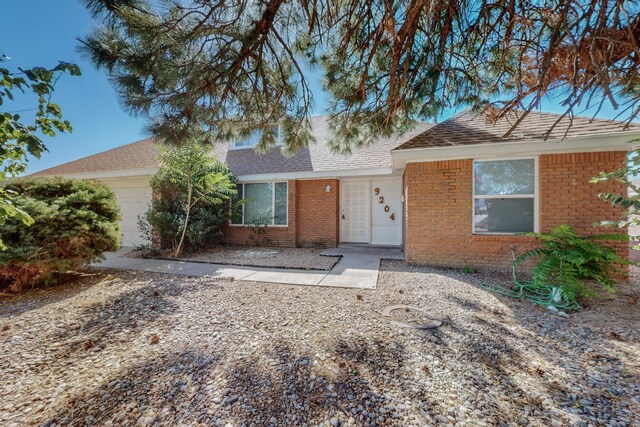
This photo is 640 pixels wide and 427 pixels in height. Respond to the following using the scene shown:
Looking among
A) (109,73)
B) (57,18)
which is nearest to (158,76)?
(109,73)

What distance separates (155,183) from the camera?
809 centimetres

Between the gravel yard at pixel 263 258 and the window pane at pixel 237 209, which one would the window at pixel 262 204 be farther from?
the gravel yard at pixel 263 258

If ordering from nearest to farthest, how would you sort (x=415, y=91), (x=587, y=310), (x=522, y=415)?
(x=522, y=415) < (x=587, y=310) < (x=415, y=91)

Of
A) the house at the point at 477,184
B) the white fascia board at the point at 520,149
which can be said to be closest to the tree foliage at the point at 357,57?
the house at the point at 477,184

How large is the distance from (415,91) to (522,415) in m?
4.16

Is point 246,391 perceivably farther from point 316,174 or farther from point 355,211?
point 355,211

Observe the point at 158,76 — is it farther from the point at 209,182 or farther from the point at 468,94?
the point at 468,94

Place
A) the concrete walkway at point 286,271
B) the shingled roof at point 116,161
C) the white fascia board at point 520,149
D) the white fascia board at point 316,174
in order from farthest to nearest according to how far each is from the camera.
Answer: the shingled roof at point 116,161
the white fascia board at point 316,174
the concrete walkway at point 286,271
the white fascia board at point 520,149

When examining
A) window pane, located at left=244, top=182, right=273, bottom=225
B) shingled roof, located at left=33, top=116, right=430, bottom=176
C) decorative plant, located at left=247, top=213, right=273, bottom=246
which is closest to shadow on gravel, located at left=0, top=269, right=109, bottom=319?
shingled roof, located at left=33, top=116, right=430, bottom=176

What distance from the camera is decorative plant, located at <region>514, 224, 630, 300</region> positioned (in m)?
3.71

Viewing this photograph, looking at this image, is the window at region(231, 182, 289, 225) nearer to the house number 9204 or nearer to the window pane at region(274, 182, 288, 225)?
the window pane at region(274, 182, 288, 225)

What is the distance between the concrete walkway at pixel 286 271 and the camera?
5.00m

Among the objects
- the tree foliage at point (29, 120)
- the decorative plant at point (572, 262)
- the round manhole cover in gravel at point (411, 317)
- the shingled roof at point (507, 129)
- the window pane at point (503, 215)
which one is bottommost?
the round manhole cover in gravel at point (411, 317)

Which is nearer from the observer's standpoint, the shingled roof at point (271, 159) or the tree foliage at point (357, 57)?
the tree foliage at point (357, 57)
